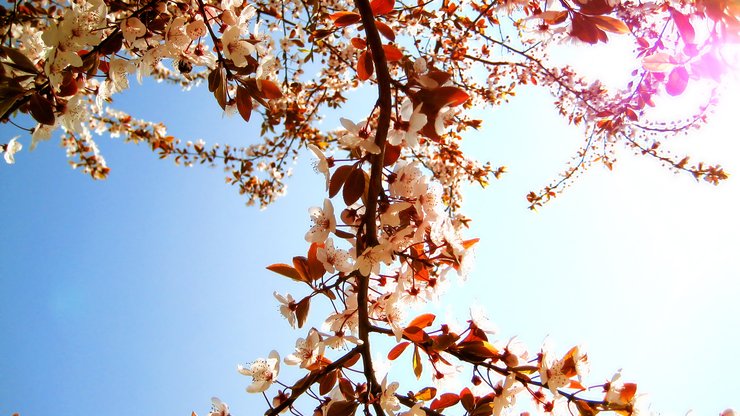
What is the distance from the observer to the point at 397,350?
4.31 feet

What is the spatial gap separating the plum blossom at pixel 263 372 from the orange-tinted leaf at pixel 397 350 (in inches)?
13.4

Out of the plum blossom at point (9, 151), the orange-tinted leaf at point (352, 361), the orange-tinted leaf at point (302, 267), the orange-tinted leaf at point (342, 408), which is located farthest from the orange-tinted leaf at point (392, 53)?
the plum blossom at point (9, 151)

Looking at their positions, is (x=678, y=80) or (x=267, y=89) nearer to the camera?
(x=678, y=80)

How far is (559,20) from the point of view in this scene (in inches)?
48.1

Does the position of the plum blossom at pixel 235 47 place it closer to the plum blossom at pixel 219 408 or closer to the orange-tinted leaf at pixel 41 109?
the orange-tinted leaf at pixel 41 109

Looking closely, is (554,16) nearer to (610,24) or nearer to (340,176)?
(610,24)

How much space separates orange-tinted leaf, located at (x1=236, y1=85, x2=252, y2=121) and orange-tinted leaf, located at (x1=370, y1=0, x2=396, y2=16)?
441 millimetres

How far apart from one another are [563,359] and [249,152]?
334cm

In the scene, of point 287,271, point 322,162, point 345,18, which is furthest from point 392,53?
point 287,271

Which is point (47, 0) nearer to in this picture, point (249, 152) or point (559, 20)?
point (249, 152)

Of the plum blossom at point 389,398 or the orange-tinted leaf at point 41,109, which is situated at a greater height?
the orange-tinted leaf at point 41,109

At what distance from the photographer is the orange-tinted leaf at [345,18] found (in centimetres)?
116

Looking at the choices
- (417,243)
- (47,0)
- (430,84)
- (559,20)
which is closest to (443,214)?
(417,243)

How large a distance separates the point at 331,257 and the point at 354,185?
0.78 ft
